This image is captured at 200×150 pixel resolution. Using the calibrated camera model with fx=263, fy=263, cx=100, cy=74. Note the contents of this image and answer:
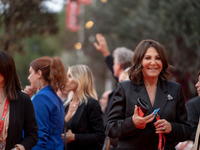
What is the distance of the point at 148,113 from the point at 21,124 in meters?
1.33

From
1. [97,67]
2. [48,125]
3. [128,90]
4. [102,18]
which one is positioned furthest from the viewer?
[97,67]

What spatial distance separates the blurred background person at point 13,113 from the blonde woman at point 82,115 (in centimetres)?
121

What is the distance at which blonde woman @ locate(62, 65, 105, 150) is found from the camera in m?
4.04

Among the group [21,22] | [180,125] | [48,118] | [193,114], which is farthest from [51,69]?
[21,22]

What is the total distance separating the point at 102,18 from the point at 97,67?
5277 mm

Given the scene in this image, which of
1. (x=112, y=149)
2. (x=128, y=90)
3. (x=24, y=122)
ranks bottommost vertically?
(x=112, y=149)

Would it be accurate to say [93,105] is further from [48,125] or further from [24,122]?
[24,122]

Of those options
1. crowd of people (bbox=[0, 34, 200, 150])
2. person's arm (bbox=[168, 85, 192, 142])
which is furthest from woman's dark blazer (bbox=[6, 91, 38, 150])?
person's arm (bbox=[168, 85, 192, 142])

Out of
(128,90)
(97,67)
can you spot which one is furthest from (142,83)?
(97,67)

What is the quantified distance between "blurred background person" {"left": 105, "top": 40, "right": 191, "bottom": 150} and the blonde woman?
1176 millimetres

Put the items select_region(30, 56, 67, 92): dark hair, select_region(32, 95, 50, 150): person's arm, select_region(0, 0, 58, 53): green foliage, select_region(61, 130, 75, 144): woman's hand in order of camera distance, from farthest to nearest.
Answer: select_region(0, 0, 58, 53): green foliage < select_region(61, 130, 75, 144): woman's hand < select_region(30, 56, 67, 92): dark hair < select_region(32, 95, 50, 150): person's arm

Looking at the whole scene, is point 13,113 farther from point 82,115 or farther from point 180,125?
point 180,125

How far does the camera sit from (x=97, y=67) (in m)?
20.3

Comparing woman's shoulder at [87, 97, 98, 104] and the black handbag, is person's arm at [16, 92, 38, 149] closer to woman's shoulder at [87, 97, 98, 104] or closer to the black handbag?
the black handbag
